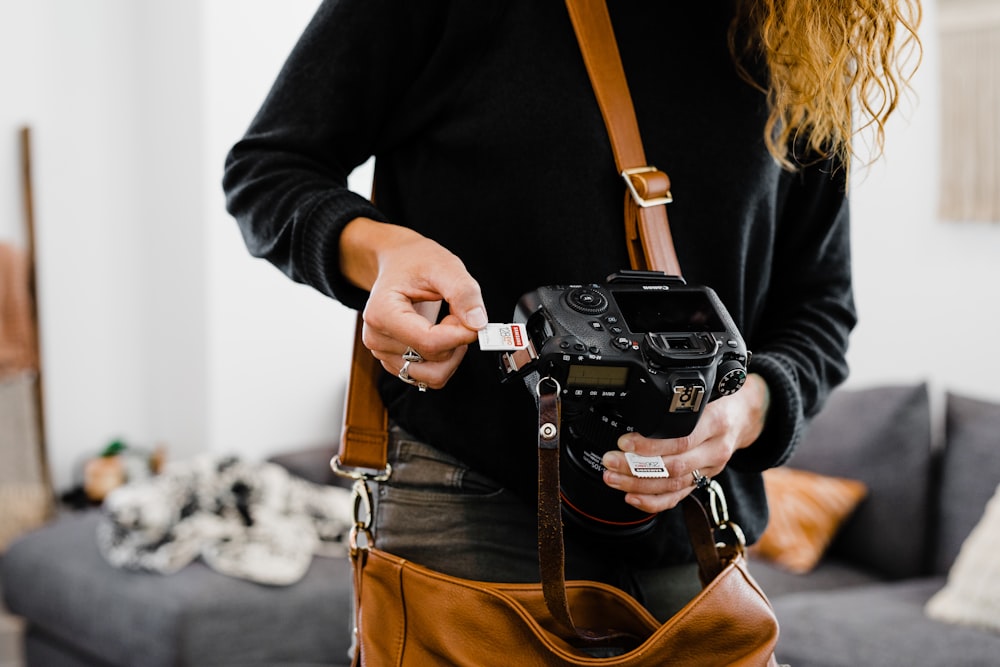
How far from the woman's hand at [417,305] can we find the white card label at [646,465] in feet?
0.40

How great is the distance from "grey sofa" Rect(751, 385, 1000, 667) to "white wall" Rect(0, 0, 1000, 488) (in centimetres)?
31

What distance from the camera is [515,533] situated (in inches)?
26.6

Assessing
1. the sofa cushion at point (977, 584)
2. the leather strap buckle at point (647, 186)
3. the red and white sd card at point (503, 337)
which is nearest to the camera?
the red and white sd card at point (503, 337)

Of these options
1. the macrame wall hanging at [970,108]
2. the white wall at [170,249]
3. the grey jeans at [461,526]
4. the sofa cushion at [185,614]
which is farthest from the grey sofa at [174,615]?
the macrame wall hanging at [970,108]

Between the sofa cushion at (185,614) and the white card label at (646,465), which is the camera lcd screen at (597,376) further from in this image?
the sofa cushion at (185,614)

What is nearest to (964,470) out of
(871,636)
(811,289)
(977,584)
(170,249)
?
(977,584)

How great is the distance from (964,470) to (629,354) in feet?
6.15

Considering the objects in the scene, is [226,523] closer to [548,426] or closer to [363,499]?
[363,499]

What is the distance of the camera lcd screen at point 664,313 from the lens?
23.2 inches

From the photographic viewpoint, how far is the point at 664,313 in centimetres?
59

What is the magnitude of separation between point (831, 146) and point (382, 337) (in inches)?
16.2

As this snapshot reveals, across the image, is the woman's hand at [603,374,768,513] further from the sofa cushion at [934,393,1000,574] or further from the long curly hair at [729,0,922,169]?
the sofa cushion at [934,393,1000,574]

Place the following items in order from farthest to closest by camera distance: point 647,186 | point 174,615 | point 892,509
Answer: point 892,509 < point 174,615 < point 647,186

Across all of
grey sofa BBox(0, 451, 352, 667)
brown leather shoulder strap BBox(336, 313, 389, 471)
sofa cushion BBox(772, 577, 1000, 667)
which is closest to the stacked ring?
brown leather shoulder strap BBox(336, 313, 389, 471)
